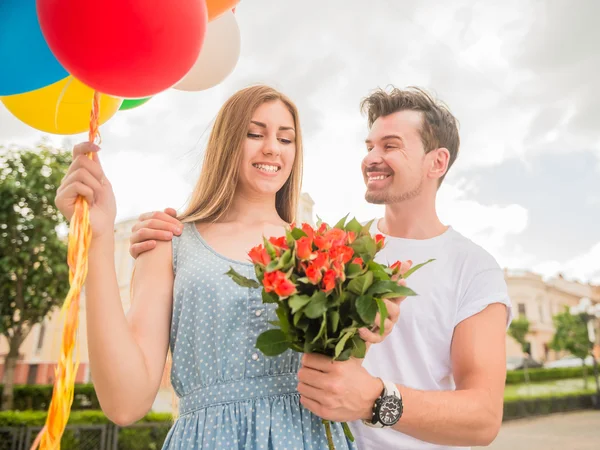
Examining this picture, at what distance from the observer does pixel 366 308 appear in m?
1.34

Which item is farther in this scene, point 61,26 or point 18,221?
point 18,221

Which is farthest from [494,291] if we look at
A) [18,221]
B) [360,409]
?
[18,221]

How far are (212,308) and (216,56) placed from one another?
1.21 m

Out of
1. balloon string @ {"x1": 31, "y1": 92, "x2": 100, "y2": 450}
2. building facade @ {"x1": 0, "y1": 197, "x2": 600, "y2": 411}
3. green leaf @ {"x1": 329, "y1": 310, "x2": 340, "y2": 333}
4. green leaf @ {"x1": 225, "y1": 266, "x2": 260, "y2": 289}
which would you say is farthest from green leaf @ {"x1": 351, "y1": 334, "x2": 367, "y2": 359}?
building facade @ {"x1": 0, "y1": 197, "x2": 600, "y2": 411}

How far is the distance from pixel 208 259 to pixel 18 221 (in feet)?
34.4

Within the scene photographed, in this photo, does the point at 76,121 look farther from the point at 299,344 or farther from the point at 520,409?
the point at 520,409

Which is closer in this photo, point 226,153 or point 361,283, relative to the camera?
point 361,283

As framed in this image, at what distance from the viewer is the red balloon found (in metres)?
1.22

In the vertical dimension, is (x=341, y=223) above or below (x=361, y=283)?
above

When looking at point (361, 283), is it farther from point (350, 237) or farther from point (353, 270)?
point (350, 237)

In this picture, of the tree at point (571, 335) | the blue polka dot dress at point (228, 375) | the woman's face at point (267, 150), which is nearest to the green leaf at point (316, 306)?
the blue polka dot dress at point (228, 375)

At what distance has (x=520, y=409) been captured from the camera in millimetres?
18359

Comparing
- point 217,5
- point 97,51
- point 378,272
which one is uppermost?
point 217,5

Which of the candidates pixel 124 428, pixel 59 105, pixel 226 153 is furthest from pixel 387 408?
pixel 124 428
